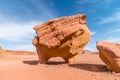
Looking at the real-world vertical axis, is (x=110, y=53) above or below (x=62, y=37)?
below

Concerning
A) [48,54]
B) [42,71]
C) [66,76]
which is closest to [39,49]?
[48,54]

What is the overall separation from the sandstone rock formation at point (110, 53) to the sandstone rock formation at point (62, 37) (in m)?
2.36

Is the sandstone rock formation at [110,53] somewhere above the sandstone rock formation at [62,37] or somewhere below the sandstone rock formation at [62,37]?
below

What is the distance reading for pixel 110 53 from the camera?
14.2 m

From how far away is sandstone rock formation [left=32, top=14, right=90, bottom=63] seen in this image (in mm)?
16958

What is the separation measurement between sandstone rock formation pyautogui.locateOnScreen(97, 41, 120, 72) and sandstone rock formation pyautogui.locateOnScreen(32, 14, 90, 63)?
2.36 meters

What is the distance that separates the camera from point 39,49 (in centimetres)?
1839

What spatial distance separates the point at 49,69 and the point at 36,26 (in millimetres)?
4286

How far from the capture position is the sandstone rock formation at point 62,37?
1696 cm

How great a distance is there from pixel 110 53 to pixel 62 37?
395cm

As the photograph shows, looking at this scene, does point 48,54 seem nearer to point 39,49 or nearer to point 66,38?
point 39,49

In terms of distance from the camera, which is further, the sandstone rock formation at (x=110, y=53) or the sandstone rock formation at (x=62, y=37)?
the sandstone rock formation at (x=62, y=37)

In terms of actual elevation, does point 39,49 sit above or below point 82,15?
below

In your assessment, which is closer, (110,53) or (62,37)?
(110,53)
